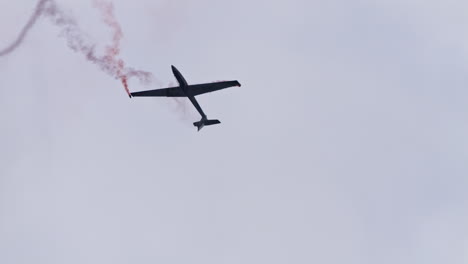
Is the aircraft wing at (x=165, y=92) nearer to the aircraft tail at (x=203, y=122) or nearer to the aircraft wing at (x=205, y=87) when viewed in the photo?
the aircraft wing at (x=205, y=87)

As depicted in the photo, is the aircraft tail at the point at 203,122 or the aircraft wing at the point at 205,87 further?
the aircraft tail at the point at 203,122

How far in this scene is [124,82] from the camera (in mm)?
114625

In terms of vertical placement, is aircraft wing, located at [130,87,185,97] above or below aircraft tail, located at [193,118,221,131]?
below

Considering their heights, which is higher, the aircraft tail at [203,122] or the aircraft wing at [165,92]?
the aircraft tail at [203,122]

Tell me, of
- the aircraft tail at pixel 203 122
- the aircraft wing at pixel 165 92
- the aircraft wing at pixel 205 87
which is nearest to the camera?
the aircraft wing at pixel 205 87

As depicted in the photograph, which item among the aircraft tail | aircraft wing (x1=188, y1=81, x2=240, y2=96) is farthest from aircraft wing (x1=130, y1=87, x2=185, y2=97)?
the aircraft tail

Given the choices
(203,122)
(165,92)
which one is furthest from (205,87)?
(203,122)

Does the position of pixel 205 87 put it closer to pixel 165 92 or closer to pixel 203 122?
pixel 165 92

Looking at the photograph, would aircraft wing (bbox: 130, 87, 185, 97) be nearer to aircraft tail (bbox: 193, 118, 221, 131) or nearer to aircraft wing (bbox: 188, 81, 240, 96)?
aircraft wing (bbox: 188, 81, 240, 96)

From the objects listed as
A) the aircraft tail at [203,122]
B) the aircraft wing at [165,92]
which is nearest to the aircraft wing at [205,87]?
the aircraft wing at [165,92]

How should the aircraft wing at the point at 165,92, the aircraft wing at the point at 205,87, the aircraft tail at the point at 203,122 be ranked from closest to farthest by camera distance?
the aircraft wing at the point at 205,87
the aircraft wing at the point at 165,92
the aircraft tail at the point at 203,122

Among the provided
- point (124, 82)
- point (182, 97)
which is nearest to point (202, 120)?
point (182, 97)

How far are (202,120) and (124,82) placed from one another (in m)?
26.5

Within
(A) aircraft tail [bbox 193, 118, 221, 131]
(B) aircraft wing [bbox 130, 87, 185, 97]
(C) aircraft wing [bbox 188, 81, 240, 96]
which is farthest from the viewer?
(A) aircraft tail [bbox 193, 118, 221, 131]
